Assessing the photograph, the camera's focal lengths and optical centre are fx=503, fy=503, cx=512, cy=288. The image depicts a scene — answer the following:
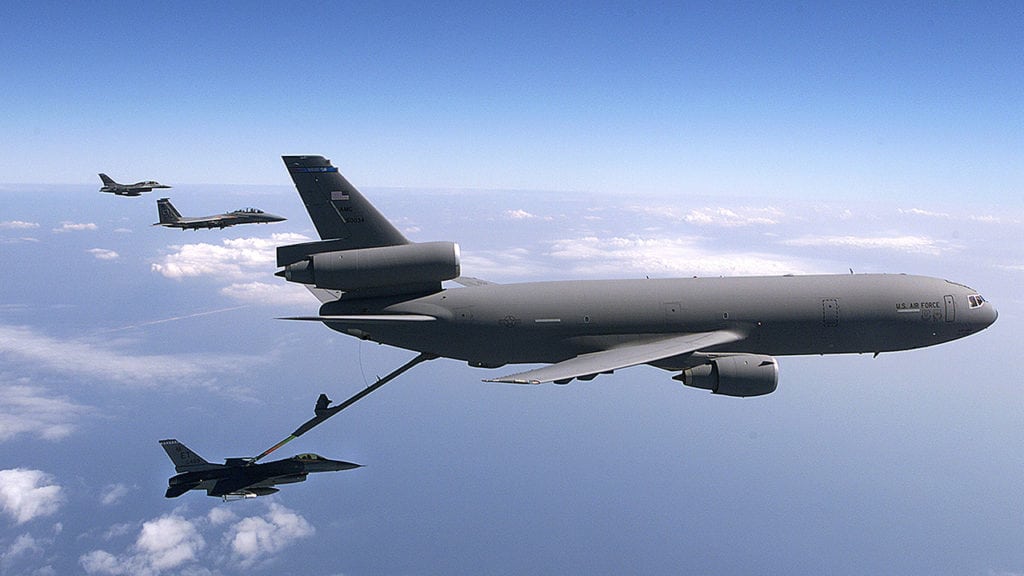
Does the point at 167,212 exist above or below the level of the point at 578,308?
above

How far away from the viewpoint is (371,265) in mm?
20750

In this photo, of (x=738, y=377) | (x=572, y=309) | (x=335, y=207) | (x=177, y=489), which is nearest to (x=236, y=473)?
(x=177, y=489)

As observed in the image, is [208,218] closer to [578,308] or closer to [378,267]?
[378,267]

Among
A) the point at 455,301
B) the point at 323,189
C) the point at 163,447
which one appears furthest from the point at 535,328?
the point at 163,447

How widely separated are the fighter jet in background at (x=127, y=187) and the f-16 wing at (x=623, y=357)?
5423cm

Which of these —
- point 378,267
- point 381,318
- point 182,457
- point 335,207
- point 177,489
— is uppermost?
point 335,207

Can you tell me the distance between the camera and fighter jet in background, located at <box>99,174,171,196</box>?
5394 cm

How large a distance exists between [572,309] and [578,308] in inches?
10.4

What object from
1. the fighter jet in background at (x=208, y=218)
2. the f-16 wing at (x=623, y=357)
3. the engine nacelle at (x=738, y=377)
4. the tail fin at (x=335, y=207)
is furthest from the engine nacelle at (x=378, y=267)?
the fighter jet in background at (x=208, y=218)

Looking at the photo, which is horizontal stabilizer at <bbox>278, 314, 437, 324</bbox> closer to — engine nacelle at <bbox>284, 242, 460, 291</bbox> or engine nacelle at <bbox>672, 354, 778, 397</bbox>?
engine nacelle at <bbox>284, 242, 460, 291</bbox>

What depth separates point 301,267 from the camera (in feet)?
66.9

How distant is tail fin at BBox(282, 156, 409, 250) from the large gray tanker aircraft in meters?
0.04

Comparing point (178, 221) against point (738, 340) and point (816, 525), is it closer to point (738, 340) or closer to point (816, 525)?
point (738, 340)

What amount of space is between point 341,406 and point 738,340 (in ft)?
56.7
